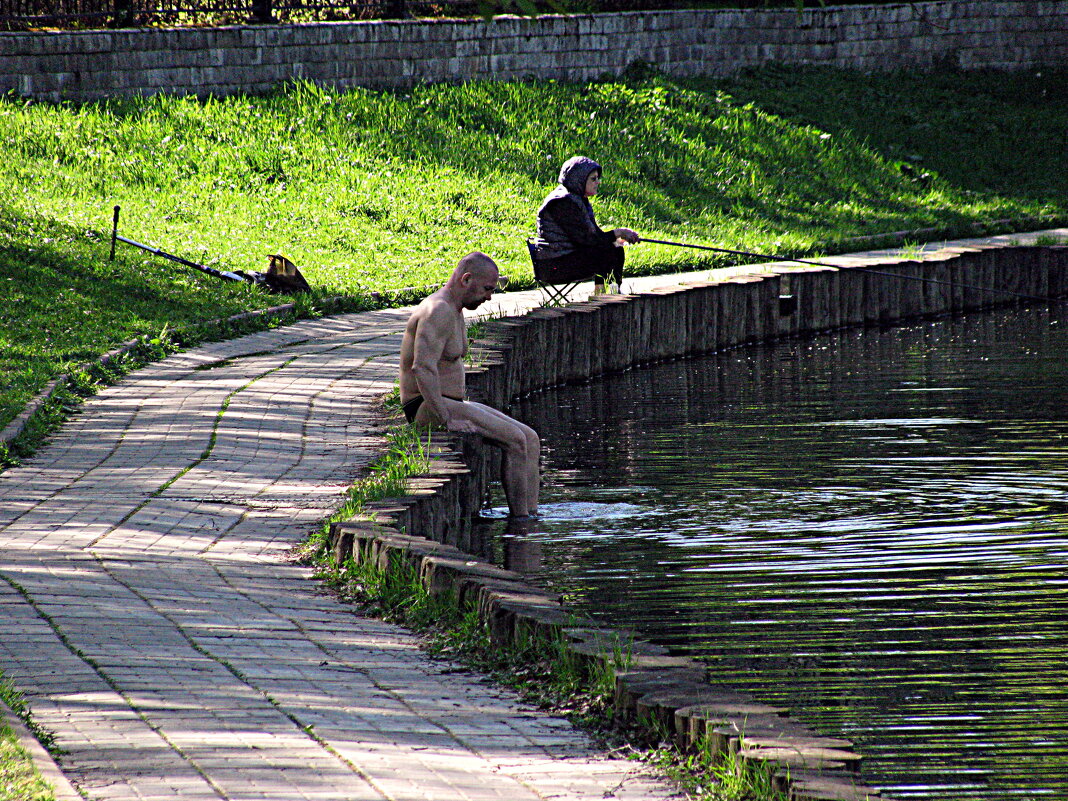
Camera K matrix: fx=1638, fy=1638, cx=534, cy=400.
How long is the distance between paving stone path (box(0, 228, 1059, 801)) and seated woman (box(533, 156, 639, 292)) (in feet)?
16.9

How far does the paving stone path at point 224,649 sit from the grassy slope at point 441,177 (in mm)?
4120

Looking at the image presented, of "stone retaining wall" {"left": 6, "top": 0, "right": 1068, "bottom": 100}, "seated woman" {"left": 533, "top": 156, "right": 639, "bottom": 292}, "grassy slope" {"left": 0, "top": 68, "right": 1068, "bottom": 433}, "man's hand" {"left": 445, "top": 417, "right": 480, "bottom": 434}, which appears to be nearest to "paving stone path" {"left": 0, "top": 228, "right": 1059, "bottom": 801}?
"man's hand" {"left": 445, "top": 417, "right": 480, "bottom": 434}

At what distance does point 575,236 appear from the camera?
15586 millimetres

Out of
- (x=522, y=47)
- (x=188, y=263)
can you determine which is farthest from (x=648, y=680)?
(x=522, y=47)

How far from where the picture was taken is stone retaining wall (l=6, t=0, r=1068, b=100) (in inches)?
879

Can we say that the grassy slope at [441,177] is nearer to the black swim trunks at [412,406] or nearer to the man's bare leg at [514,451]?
the black swim trunks at [412,406]

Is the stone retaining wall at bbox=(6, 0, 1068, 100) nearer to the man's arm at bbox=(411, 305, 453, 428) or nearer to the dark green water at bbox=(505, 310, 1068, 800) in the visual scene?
the dark green water at bbox=(505, 310, 1068, 800)

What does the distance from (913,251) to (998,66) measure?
12.9 m

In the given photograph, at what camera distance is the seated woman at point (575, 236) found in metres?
15.2

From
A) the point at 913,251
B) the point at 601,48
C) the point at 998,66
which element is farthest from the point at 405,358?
the point at 998,66

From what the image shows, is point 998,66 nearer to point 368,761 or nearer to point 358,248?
point 358,248

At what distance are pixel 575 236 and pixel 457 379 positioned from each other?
6.03 m

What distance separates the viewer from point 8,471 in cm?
948

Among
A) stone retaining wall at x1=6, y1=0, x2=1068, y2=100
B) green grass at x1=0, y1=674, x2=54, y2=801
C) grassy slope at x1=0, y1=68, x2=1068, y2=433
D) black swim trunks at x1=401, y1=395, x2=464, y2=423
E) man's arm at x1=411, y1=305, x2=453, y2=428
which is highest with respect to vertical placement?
stone retaining wall at x1=6, y1=0, x2=1068, y2=100
